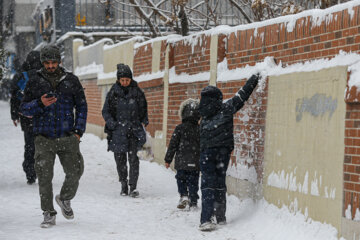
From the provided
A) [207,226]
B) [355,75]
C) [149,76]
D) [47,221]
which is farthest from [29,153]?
[355,75]

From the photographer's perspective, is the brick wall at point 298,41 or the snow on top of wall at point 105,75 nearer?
the brick wall at point 298,41

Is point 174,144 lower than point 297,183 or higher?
higher

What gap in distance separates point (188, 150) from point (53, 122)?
1806 millimetres

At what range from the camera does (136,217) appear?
739 cm

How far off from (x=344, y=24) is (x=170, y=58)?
5.20 meters

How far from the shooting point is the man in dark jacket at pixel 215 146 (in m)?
6.69

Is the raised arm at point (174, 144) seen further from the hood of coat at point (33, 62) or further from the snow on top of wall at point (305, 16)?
the hood of coat at point (33, 62)

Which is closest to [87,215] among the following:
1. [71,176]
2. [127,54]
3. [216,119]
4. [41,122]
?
[71,176]

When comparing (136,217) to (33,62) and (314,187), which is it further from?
(33,62)

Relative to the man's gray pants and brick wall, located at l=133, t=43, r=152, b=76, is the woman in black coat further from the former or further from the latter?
brick wall, located at l=133, t=43, r=152, b=76

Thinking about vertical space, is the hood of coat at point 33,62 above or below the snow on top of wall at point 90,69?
below

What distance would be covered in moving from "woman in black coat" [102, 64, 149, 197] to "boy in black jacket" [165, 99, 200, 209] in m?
1.23

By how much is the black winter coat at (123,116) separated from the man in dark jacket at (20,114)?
113 cm

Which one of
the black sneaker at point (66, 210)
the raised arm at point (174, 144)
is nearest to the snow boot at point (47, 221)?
the black sneaker at point (66, 210)
